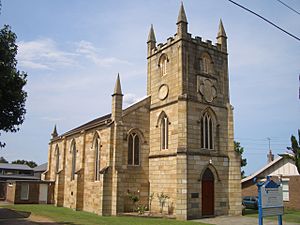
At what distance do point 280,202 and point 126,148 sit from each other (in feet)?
42.6

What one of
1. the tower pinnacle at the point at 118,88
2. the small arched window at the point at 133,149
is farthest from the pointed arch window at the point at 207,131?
the tower pinnacle at the point at 118,88

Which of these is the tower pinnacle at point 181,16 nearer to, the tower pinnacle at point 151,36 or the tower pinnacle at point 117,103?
the tower pinnacle at point 151,36

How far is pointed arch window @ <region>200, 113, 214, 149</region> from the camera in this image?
25628 mm

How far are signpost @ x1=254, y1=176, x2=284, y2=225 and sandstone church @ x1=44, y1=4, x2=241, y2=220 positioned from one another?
8337 millimetres

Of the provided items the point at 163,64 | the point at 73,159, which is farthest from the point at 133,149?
the point at 73,159

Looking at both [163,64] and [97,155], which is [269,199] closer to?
[163,64]

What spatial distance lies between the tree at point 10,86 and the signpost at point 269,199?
12.1m

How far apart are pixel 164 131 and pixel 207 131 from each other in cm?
328

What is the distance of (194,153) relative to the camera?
24219 millimetres

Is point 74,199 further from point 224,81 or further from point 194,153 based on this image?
point 224,81

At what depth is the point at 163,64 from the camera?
27953 mm

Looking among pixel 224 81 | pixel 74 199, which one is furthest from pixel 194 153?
pixel 74 199

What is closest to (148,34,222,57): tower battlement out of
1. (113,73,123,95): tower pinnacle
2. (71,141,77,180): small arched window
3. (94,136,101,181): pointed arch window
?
(113,73,123,95): tower pinnacle

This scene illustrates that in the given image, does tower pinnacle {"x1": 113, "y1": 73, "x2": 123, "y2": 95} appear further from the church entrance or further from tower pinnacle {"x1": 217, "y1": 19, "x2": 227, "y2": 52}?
tower pinnacle {"x1": 217, "y1": 19, "x2": 227, "y2": 52}
